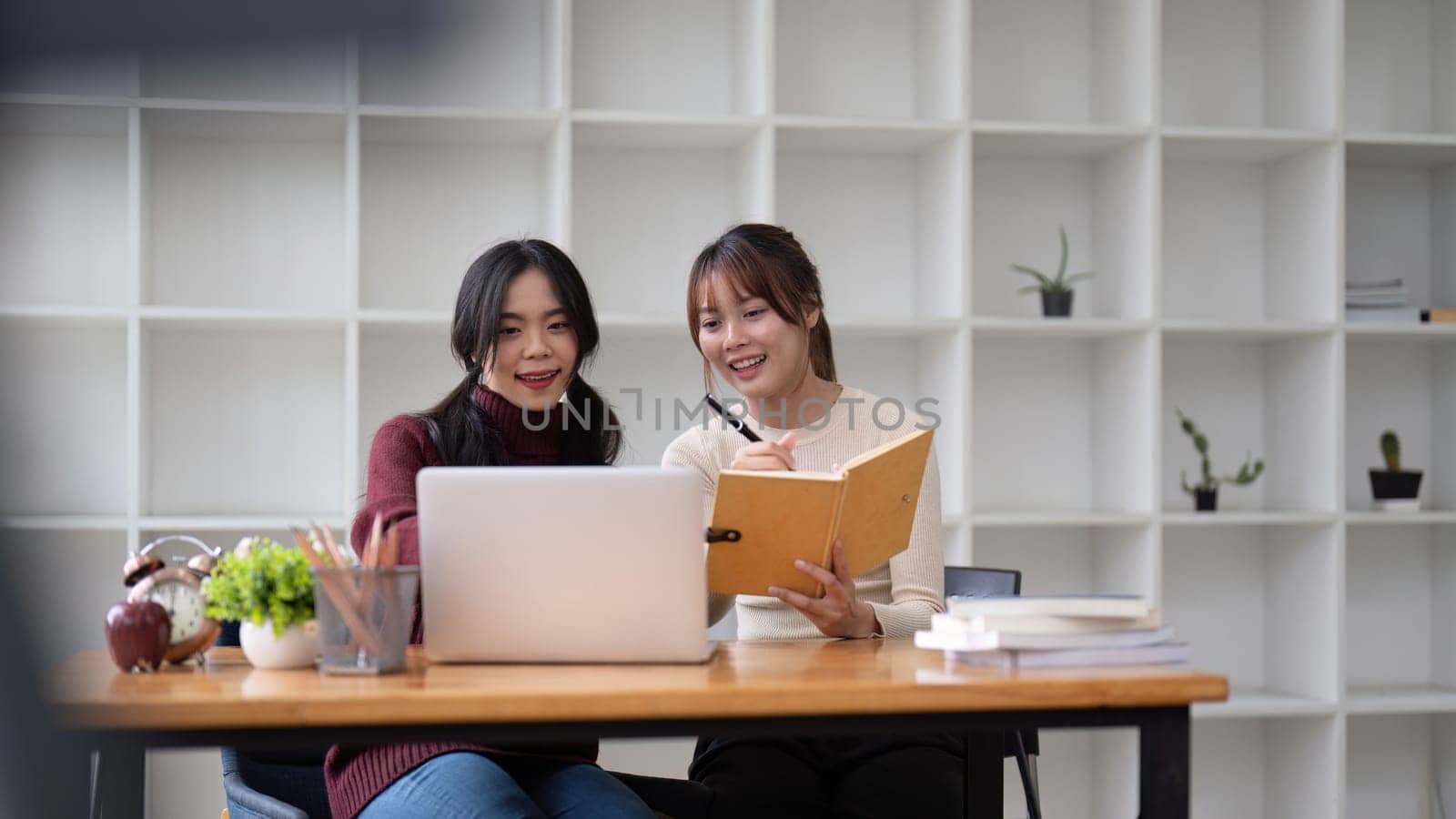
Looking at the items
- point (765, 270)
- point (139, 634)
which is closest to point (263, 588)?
point (139, 634)

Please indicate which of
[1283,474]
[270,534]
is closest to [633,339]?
[270,534]

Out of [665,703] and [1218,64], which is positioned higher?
[1218,64]

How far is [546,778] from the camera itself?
155cm

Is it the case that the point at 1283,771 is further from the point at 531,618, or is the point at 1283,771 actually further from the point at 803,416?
the point at 531,618

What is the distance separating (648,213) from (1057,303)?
1.06 metres

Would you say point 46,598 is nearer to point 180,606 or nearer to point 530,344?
point 180,606

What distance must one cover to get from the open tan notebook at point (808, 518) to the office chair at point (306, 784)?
0.35m

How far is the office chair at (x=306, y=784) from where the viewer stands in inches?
67.9

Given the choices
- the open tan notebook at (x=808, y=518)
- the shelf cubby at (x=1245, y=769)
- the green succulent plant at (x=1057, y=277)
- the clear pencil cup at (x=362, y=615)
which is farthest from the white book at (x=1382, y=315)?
the clear pencil cup at (x=362, y=615)

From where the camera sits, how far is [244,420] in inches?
126

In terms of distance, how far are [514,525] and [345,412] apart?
1806mm

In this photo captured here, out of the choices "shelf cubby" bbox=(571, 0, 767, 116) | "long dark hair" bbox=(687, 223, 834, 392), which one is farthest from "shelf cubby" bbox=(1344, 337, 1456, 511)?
"long dark hair" bbox=(687, 223, 834, 392)

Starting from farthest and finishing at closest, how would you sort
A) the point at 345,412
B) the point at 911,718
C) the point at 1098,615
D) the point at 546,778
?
the point at 345,412 → the point at 546,778 → the point at 1098,615 → the point at 911,718

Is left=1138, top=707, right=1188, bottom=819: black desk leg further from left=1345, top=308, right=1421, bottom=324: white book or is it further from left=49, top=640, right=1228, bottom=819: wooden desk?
left=1345, top=308, right=1421, bottom=324: white book
